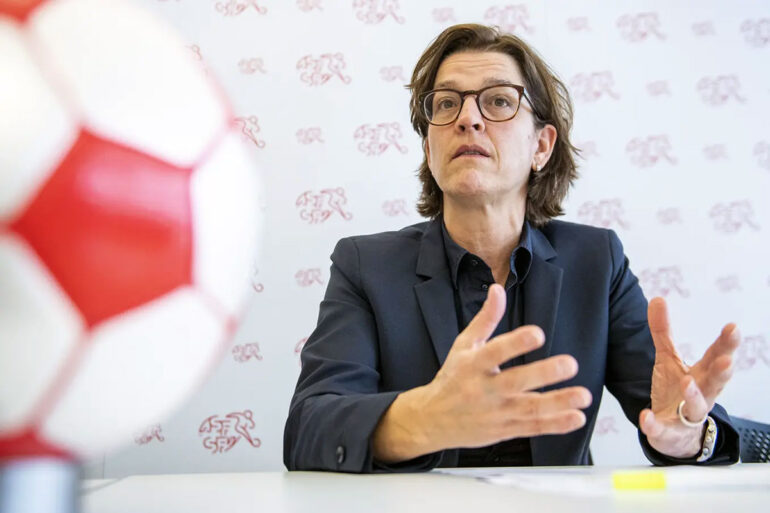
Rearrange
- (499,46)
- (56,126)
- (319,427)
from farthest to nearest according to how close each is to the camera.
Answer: (499,46), (319,427), (56,126)

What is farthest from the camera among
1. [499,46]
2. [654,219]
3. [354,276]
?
[654,219]

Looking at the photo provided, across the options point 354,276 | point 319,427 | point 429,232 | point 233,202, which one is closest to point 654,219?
point 429,232

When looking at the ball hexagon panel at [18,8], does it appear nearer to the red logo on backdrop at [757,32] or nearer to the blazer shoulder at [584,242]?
the blazer shoulder at [584,242]

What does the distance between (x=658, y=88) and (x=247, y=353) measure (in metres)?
1.67

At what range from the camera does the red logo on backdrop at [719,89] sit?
2.47 metres

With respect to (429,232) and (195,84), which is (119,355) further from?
(429,232)

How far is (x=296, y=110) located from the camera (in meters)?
2.47

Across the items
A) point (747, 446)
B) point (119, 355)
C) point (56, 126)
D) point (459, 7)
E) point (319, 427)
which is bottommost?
point (747, 446)

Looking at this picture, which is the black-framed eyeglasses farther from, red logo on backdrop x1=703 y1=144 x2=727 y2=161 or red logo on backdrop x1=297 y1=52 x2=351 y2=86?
red logo on backdrop x1=703 y1=144 x2=727 y2=161

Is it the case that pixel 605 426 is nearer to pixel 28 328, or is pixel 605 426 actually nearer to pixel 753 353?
pixel 753 353

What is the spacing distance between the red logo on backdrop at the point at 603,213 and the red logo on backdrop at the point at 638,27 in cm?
59

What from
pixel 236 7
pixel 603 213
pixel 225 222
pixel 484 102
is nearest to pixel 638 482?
pixel 225 222

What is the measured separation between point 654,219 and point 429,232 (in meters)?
1.25

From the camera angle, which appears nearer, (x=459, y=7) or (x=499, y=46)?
(x=499, y=46)
